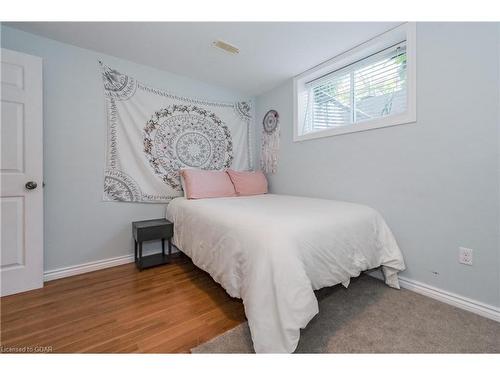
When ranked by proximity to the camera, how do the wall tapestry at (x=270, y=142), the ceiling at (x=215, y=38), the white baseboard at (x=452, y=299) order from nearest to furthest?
the white baseboard at (x=452, y=299), the ceiling at (x=215, y=38), the wall tapestry at (x=270, y=142)

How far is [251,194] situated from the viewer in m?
2.80

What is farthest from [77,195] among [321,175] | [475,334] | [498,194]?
[498,194]

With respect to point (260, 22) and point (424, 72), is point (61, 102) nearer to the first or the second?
point (260, 22)

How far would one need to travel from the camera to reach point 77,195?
→ 6.82 ft

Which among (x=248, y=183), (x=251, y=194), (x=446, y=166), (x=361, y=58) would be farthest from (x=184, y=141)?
(x=446, y=166)

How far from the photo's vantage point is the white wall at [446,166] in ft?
4.55

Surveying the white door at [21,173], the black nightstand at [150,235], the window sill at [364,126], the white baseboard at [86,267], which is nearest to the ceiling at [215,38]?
the white door at [21,173]

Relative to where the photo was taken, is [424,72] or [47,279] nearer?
[424,72]

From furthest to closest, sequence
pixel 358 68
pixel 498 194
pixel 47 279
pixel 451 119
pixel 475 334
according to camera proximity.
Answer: pixel 358 68 < pixel 47 279 < pixel 451 119 < pixel 498 194 < pixel 475 334

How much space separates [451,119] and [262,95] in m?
2.33

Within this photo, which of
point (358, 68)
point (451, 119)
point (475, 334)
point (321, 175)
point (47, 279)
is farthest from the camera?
point (321, 175)

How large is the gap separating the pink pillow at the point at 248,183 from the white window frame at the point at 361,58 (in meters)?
0.71

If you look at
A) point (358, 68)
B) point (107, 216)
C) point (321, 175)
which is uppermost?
point (358, 68)

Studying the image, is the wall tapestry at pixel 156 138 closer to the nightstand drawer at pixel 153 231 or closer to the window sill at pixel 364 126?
the nightstand drawer at pixel 153 231
